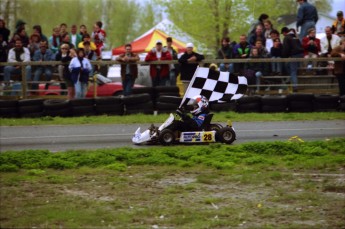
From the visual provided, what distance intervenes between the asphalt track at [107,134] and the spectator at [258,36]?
149 inches

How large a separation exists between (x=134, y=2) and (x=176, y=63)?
150ft

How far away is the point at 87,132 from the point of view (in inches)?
549

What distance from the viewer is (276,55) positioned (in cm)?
1831

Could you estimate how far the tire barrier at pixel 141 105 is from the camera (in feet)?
53.5

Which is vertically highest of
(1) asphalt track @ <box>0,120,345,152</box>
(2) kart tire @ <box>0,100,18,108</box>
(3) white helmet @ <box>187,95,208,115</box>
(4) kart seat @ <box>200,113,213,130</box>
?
(3) white helmet @ <box>187,95,208,115</box>

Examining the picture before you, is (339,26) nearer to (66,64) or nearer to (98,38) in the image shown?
(98,38)

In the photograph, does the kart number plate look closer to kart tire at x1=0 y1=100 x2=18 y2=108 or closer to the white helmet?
Answer: the white helmet

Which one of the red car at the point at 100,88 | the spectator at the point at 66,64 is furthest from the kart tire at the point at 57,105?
the red car at the point at 100,88

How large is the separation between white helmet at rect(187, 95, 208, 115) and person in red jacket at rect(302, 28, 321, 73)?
24.5ft

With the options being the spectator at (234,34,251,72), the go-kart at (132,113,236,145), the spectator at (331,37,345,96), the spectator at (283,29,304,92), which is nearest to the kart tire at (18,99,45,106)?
the spectator at (234,34,251,72)

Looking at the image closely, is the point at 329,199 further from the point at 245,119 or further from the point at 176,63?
the point at 176,63

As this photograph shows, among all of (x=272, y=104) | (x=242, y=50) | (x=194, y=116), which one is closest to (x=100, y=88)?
(x=242, y=50)

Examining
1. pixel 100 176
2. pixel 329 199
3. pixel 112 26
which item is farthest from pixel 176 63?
pixel 112 26

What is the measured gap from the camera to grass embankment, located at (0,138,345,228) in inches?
268
